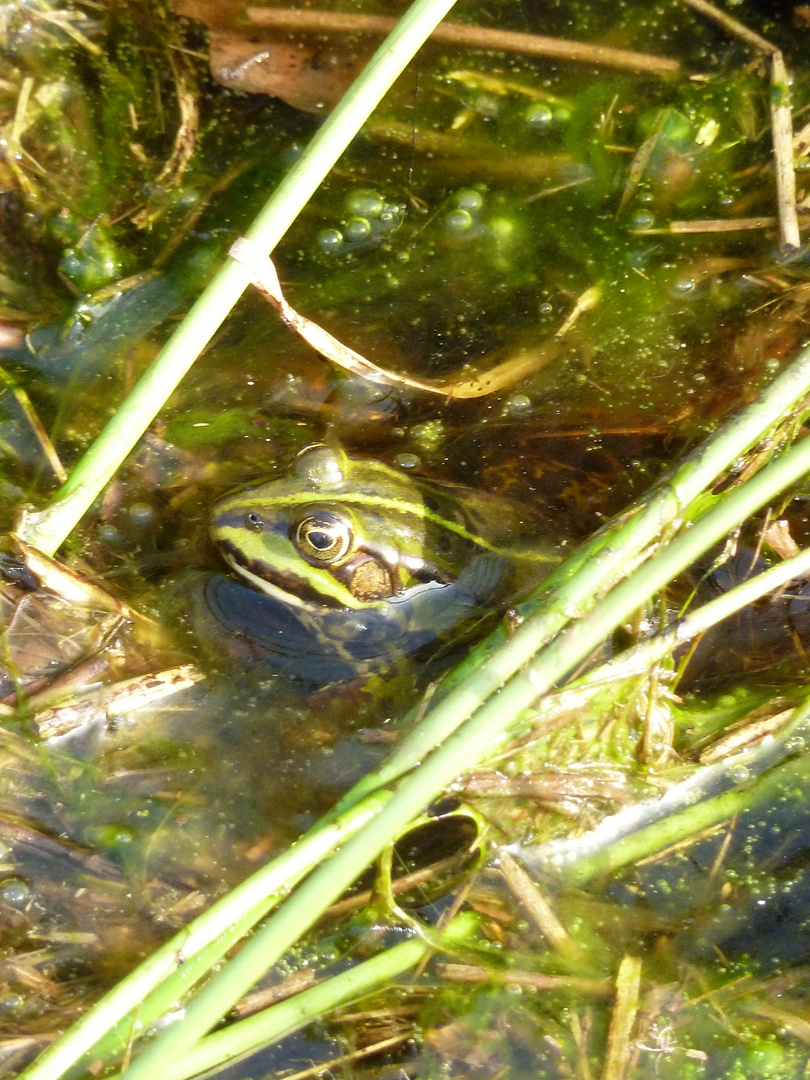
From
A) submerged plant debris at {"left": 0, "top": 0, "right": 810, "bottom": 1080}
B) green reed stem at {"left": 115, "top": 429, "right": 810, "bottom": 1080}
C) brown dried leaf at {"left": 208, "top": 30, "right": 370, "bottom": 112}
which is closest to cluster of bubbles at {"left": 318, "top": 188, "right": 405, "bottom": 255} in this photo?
submerged plant debris at {"left": 0, "top": 0, "right": 810, "bottom": 1080}

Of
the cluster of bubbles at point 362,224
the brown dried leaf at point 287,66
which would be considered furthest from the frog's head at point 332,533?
the brown dried leaf at point 287,66

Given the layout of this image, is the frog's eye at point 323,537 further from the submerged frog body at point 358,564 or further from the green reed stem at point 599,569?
the green reed stem at point 599,569

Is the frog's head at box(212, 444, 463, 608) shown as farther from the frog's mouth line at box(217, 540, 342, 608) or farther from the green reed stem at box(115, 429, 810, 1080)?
the green reed stem at box(115, 429, 810, 1080)

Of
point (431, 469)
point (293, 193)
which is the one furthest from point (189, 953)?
point (431, 469)

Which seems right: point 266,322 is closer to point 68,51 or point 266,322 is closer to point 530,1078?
point 68,51

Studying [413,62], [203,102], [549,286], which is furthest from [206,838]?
[413,62]

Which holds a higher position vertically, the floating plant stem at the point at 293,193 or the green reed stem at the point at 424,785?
the floating plant stem at the point at 293,193

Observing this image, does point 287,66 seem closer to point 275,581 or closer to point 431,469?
point 431,469
